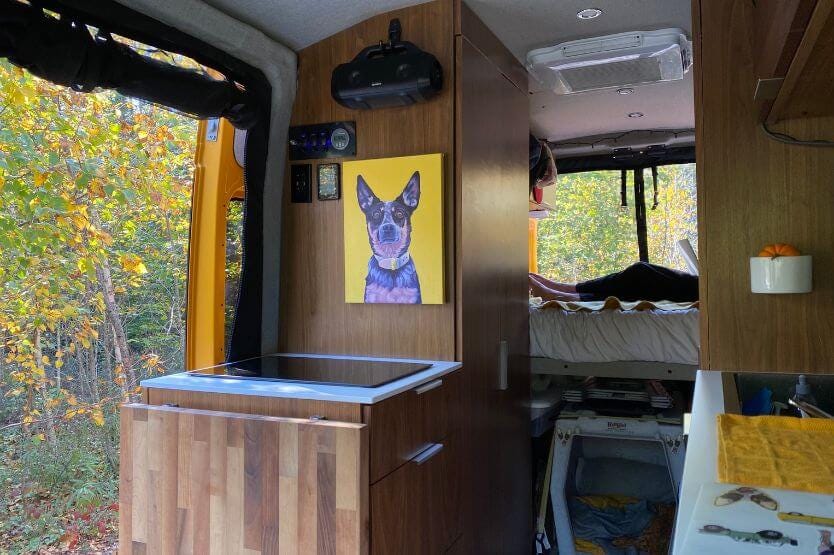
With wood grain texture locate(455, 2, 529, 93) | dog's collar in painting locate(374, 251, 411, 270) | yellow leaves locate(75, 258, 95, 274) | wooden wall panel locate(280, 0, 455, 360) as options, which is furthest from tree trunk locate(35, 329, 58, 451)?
wood grain texture locate(455, 2, 529, 93)

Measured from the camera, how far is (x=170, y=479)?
173cm

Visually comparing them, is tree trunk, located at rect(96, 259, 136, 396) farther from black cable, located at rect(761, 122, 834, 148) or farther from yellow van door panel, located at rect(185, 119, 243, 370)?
black cable, located at rect(761, 122, 834, 148)

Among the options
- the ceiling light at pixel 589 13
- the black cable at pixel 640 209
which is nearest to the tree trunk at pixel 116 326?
the ceiling light at pixel 589 13

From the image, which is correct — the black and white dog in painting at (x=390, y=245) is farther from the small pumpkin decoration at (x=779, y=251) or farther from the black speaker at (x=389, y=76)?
the small pumpkin decoration at (x=779, y=251)

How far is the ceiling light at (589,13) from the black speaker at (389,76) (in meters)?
0.61

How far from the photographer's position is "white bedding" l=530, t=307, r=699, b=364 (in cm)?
308

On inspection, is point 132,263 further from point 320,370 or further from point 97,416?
point 320,370

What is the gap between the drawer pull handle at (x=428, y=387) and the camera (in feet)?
5.89

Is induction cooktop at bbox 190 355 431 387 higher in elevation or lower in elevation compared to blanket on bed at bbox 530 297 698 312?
lower

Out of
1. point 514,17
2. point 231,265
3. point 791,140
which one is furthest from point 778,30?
point 231,265

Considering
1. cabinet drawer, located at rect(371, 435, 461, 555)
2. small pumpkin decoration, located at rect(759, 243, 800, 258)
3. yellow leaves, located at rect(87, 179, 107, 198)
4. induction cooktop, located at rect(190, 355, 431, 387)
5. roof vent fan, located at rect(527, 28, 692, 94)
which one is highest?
roof vent fan, located at rect(527, 28, 692, 94)

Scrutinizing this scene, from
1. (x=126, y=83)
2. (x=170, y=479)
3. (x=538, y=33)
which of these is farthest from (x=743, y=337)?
Answer: (x=126, y=83)

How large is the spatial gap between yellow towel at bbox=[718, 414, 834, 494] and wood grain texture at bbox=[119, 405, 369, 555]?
2.63ft

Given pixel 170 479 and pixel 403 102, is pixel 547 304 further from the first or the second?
pixel 170 479
